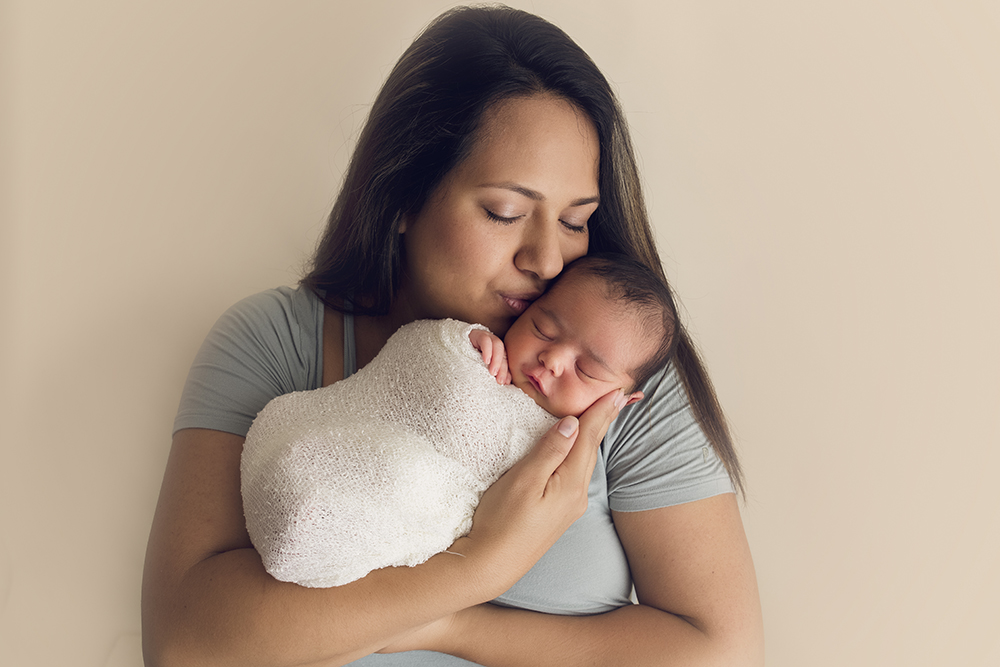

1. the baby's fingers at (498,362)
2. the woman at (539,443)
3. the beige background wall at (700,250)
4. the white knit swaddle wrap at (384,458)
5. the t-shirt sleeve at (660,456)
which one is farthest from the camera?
the beige background wall at (700,250)

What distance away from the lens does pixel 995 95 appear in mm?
1713

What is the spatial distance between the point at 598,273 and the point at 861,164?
1.02 metres

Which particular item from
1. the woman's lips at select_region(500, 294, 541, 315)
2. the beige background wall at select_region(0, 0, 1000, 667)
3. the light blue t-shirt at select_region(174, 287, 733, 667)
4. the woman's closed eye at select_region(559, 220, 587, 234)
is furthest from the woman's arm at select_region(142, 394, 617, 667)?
the beige background wall at select_region(0, 0, 1000, 667)

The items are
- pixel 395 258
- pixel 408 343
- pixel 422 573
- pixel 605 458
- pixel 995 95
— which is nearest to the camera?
pixel 422 573

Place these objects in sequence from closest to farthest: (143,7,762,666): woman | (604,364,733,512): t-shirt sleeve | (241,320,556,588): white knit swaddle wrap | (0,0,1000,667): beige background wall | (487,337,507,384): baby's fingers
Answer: (241,320,556,588): white knit swaddle wrap, (143,7,762,666): woman, (487,337,507,384): baby's fingers, (604,364,733,512): t-shirt sleeve, (0,0,1000,667): beige background wall

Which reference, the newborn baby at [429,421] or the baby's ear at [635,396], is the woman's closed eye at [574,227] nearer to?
the newborn baby at [429,421]

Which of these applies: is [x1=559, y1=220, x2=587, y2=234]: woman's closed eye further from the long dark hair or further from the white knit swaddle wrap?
the white knit swaddle wrap

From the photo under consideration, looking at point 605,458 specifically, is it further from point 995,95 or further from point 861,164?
point 995,95

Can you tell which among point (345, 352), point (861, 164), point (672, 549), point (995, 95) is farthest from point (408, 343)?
point (995, 95)

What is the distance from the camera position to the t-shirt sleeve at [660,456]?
4.43 feet

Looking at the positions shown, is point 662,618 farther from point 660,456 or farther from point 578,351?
point 578,351

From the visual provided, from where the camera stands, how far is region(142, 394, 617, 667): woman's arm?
1032mm

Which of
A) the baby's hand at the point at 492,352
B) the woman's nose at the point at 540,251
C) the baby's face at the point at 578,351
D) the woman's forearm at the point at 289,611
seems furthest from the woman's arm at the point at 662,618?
the woman's nose at the point at 540,251

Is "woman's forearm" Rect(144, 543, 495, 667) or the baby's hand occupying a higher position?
the baby's hand
